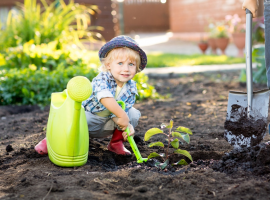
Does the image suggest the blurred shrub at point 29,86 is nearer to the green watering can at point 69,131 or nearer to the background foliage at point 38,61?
the background foliage at point 38,61

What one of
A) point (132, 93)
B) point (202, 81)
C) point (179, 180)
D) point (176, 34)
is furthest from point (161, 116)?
point (176, 34)

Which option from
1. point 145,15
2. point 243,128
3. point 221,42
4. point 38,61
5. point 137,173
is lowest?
point 137,173

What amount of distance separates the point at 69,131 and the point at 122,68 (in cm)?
54

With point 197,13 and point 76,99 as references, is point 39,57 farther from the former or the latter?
point 197,13

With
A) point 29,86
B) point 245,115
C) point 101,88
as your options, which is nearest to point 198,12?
point 29,86

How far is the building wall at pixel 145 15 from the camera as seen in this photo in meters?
19.9

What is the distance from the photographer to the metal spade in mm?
2109

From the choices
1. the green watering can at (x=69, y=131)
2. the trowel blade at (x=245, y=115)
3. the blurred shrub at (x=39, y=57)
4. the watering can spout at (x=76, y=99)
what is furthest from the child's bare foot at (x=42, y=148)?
the blurred shrub at (x=39, y=57)

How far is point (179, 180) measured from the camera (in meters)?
→ 1.64

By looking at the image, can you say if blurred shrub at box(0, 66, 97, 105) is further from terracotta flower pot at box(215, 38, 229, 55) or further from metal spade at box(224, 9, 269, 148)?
terracotta flower pot at box(215, 38, 229, 55)

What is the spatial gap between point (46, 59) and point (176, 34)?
11.5m

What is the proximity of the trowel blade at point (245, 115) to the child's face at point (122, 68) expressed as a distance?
0.69m

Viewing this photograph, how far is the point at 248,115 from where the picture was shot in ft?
7.08

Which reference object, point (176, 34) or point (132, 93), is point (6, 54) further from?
point (176, 34)
